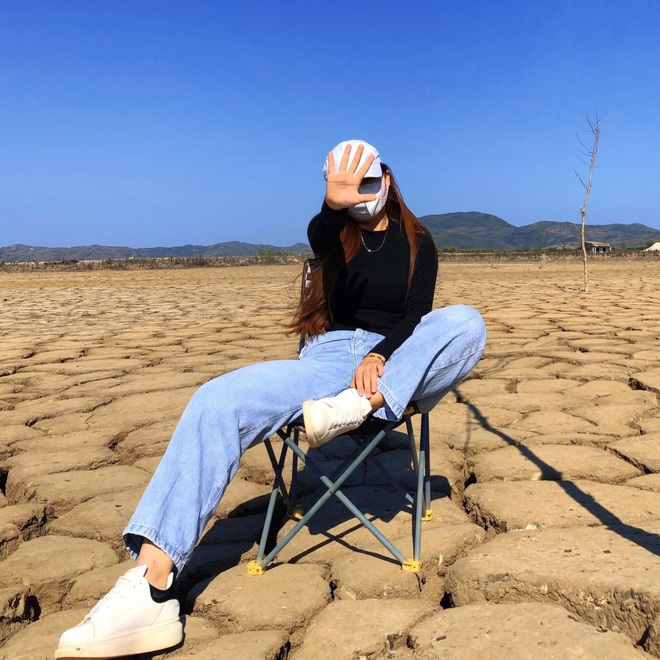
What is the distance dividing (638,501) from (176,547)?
1.11 meters

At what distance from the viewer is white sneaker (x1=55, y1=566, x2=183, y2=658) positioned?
1156 mm

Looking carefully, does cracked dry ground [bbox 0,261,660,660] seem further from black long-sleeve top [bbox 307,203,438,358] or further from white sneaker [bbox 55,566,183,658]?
black long-sleeve top [bbox 307,203,438,358]

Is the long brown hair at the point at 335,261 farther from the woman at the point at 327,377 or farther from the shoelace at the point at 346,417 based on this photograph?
the shoelace at the point at 346,417

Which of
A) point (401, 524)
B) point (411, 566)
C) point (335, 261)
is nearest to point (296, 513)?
point (401, 524)

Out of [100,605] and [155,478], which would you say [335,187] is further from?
[100,605]

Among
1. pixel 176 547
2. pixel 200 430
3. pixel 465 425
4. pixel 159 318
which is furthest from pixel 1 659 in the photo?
pixel 159 318

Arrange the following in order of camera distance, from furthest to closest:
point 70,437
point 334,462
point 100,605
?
point 70,437
point 334,462
point 100,605

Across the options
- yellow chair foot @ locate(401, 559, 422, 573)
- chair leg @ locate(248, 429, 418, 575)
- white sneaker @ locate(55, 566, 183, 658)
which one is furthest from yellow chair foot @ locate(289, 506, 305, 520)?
white sneaker @ locate(55, 566, 183, 658)

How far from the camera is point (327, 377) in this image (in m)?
1.54

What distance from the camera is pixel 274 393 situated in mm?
1410

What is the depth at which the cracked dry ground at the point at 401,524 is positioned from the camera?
1231 mm

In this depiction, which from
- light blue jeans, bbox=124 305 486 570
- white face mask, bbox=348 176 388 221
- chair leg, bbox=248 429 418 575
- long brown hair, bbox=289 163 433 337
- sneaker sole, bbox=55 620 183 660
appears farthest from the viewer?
long brown hair, bbox=289 163 433 337

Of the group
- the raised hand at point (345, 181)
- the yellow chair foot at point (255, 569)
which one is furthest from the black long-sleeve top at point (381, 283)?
the yellow chair foot at point (255, 569)

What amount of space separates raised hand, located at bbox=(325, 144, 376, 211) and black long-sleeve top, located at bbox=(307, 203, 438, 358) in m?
0.18
